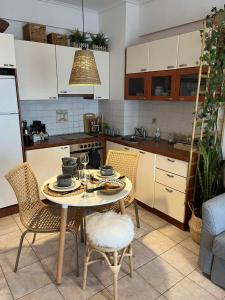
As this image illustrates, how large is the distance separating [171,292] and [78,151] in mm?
2097

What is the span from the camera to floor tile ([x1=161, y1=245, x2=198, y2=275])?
6.79 ft

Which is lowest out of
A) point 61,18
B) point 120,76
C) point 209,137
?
point 209,137

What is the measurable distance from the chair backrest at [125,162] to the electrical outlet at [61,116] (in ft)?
4.41

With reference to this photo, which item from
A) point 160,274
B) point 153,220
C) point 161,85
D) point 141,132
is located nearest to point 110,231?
point 160,274

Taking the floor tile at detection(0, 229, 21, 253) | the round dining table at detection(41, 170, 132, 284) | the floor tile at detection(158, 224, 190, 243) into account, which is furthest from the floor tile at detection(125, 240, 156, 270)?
the floor tile at detection(0, 229, 21, 253)

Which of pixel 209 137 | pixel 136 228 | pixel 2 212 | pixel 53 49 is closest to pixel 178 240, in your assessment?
pixel 136 228

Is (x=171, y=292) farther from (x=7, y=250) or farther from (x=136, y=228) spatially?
(x=7, y=250)

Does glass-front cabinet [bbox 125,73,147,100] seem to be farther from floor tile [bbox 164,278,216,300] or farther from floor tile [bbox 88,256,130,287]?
floor tile [bbox 164,278,216,300]

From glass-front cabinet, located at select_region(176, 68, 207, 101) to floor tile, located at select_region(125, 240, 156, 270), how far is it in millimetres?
1649

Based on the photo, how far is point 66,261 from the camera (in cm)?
216

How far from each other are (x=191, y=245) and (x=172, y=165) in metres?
0.86

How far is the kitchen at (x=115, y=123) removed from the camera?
2016 millimetres

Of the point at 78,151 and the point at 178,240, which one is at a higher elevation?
the point at 78,151

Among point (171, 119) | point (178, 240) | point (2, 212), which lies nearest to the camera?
point (178, 240)
